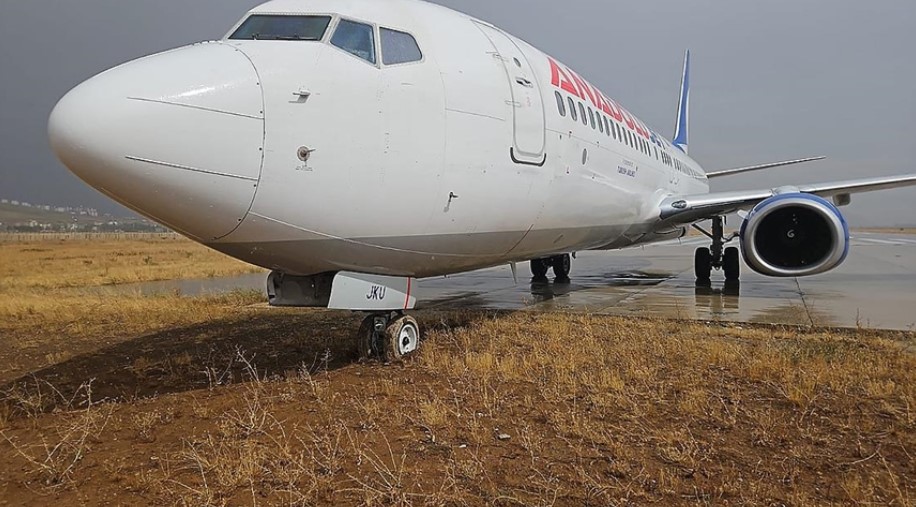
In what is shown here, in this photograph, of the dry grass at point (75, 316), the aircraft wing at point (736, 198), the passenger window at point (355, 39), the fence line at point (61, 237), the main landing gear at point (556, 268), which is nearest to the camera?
the passenger window at point (355, 39)

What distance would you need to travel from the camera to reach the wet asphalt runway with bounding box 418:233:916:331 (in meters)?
9.35

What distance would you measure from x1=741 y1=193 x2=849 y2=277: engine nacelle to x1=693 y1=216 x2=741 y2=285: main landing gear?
4.06 meters

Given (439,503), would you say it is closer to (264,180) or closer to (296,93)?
(264,180)

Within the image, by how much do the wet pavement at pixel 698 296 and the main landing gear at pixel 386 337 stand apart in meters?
4.75

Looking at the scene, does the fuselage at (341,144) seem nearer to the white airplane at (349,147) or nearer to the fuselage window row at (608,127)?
the white airplane at (349,147)

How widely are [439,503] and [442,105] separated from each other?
11.0ft

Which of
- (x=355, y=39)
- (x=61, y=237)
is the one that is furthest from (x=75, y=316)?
(x=61, y=237)

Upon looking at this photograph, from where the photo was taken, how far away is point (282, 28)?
15.3 feet

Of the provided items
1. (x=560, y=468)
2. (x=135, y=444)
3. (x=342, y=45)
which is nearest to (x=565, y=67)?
(x=342, y=45)

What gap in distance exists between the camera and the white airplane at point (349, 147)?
Answer: 3.67 meters

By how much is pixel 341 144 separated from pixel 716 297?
9936 mm

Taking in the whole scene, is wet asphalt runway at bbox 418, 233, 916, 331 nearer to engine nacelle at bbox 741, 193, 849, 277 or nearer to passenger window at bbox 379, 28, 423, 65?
engine nacelle at bbox 741, 193, 849, 277

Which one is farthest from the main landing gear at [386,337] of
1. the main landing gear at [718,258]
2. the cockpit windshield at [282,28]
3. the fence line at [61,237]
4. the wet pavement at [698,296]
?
the fence line at [61,237]

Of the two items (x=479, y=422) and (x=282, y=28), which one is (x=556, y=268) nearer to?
(x=479, y=422)
